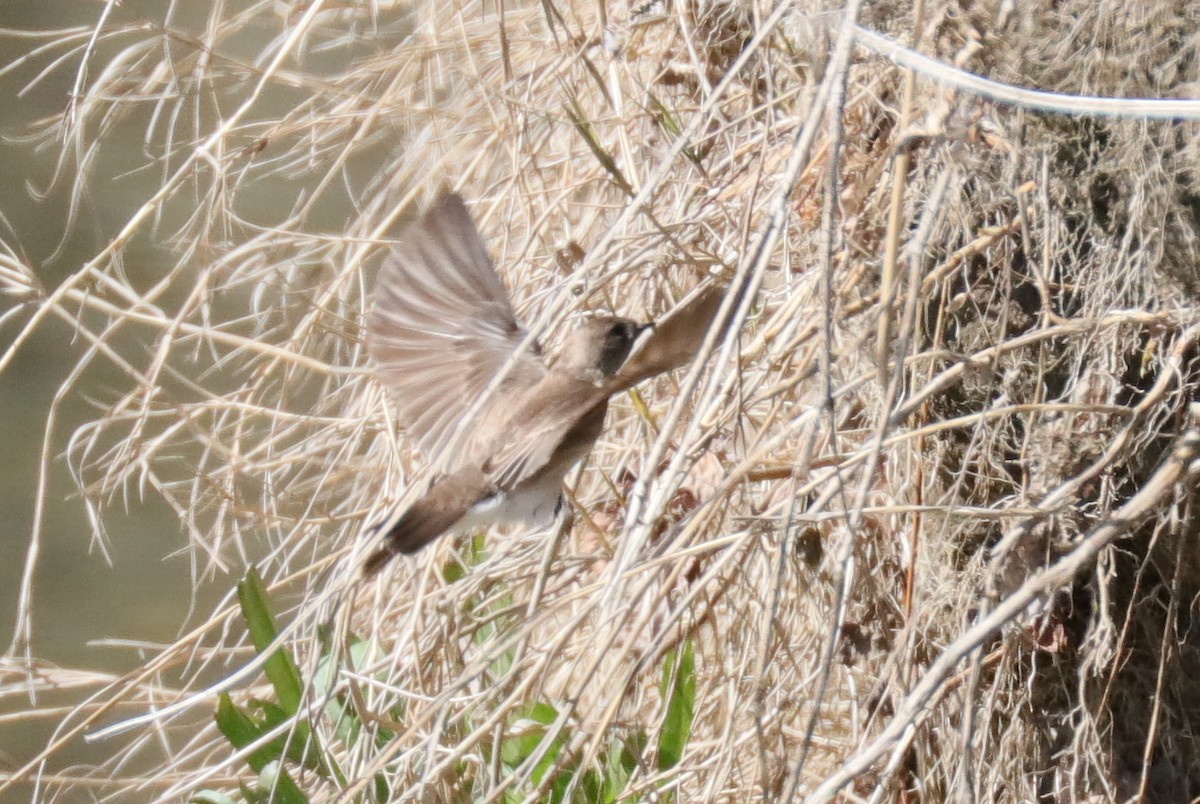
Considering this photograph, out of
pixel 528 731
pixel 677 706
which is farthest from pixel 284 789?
pixel 677 706

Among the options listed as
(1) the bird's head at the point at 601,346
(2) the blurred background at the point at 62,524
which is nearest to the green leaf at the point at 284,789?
(1) the bird's head at the point at 601,346

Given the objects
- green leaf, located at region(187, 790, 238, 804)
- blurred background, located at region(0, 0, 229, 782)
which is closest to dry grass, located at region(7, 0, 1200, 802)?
green leaf, located at region(187, 790, 238, 804)

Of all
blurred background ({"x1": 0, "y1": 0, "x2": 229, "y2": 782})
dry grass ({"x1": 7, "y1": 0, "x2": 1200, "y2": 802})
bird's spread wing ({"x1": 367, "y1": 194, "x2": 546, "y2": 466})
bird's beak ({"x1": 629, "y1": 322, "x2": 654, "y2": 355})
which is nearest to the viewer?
dry grass ({"x1": 7, "y1": 0, "x2": 1200, "y2": 802})

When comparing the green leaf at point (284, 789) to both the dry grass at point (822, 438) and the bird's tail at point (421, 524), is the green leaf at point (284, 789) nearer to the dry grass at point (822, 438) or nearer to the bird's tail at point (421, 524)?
the dry grass at point (822, 438)

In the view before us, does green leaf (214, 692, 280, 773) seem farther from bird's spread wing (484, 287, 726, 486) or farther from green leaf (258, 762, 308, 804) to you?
bird's spread wing (484, 287, 726, 486)

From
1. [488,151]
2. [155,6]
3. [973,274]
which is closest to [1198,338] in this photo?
[973,274]
